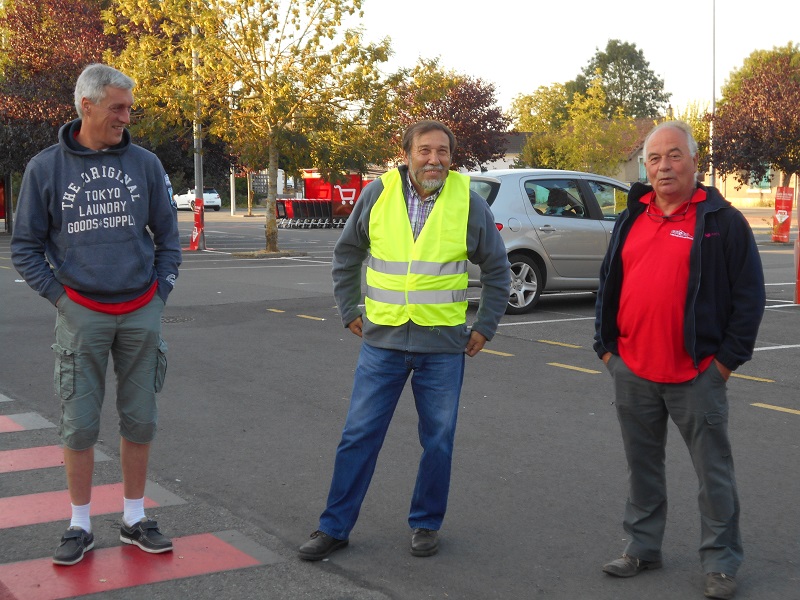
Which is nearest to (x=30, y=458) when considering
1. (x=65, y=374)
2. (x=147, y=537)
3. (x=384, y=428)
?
(x=147, y=537)

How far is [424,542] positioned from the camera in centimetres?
461

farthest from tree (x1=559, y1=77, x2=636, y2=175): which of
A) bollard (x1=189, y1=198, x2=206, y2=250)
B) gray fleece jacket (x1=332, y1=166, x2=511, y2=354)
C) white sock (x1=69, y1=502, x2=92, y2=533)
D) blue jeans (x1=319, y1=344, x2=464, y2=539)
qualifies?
white sock (x1=69, y1=502, x2=92, y2=533)

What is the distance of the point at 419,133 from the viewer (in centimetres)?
460

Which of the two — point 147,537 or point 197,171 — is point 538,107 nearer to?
point 197,171

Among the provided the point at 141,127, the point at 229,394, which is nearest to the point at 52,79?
the point at 141,127

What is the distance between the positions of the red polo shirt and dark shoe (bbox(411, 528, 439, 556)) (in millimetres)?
1158

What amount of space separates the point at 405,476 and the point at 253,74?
63.8 feet

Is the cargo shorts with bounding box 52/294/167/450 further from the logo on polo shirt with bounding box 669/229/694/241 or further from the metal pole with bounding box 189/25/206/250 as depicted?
the metal pole with bounding box 189/25/206/250

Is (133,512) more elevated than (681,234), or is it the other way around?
(681,234)

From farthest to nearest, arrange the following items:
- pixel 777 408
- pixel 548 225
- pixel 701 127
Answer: pixel 701 127 < pixel 548 225 < pixel 777 408

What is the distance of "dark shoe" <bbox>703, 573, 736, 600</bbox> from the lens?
4.10 m

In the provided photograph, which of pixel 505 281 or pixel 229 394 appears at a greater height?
pixel 505 281

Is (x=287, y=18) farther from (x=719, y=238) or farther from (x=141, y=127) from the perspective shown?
(x=719, y=238)

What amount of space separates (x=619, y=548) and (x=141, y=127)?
72.7 feet
